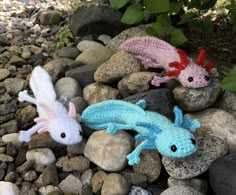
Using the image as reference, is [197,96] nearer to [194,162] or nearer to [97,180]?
[194,162]

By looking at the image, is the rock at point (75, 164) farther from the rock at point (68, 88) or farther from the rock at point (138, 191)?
the rock at point (68, 88)

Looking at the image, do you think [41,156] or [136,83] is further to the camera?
[136,83]

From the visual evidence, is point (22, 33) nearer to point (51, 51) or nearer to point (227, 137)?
point (51, 51)

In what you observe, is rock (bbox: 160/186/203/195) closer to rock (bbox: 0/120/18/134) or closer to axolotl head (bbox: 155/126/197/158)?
axolotl head (bbox: 155/126/197/158)

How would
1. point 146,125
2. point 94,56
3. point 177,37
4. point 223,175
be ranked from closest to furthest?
point 223,175, point 146,125, point 177,37, point 94,56

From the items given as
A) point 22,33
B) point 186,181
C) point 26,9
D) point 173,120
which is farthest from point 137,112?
point 26,9

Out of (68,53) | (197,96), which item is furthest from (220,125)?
(68,53)
